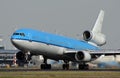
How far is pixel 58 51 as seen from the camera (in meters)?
78.6

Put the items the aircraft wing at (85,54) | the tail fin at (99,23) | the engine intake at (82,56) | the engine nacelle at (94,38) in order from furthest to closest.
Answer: the tail fin at (99,23)
the engine nacelle at (94,38)
the aircraft wing at (85,54)
the engine intake at (82,56)

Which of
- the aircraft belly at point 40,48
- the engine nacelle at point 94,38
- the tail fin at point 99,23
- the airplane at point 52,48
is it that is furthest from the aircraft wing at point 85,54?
the tail fin at point 99,23

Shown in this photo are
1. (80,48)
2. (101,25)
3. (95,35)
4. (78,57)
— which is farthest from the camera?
(101,25)

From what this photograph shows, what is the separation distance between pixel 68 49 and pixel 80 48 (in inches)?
146

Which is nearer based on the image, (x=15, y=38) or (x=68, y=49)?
(x=15, y=38)

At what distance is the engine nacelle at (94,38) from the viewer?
91.2 meters

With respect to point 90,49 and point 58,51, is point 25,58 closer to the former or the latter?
point 58,51

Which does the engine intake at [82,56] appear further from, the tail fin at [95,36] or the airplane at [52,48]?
the tail fin at [95,36]

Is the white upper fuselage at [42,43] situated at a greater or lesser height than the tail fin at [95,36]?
lesser

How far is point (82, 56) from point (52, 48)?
16.5ft

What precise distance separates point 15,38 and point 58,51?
8722mm

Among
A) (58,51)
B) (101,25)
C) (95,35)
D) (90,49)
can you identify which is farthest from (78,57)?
(101,25)

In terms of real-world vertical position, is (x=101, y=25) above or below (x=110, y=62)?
above

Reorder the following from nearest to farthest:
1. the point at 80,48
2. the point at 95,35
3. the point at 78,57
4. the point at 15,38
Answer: the point at 15,38 → the point at 78,57 → the point at 80,48 → the point at 95,35
